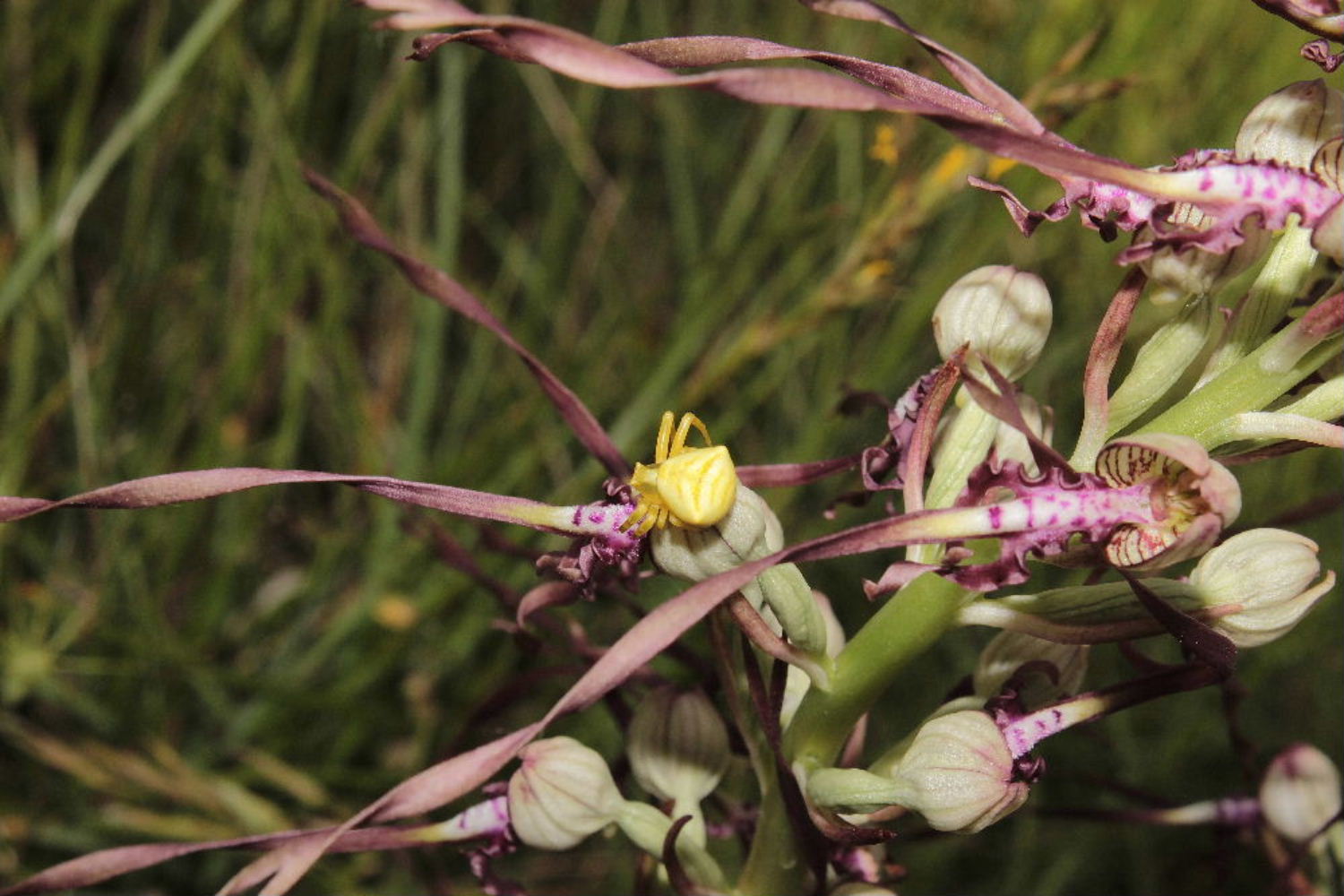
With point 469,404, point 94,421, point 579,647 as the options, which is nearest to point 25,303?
point 94,421

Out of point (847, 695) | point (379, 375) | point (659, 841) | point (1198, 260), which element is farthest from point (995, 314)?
point (379, 375)

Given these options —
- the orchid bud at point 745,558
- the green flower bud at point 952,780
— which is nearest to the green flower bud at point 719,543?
the orchid bud at point 745,558

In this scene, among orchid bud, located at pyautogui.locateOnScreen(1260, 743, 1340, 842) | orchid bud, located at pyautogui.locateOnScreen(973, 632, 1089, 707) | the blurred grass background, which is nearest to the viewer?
orchid bud, located at pyautogui.locateOnScreen(973, 632, 1089, 707)

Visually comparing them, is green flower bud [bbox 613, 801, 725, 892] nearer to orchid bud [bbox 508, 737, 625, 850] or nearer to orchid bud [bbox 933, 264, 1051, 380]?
orchid bud [bbox 508, 737, 625, 850]

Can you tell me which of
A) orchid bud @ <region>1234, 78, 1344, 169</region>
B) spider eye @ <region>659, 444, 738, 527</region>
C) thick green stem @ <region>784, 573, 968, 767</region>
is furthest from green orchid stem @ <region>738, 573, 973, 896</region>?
orchid bud @ <region>1234, 78, 1344, 169</region>

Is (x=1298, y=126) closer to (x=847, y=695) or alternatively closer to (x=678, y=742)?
(x=847, y=695)

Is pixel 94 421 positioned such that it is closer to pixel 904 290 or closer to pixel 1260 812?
pixel 904 290
